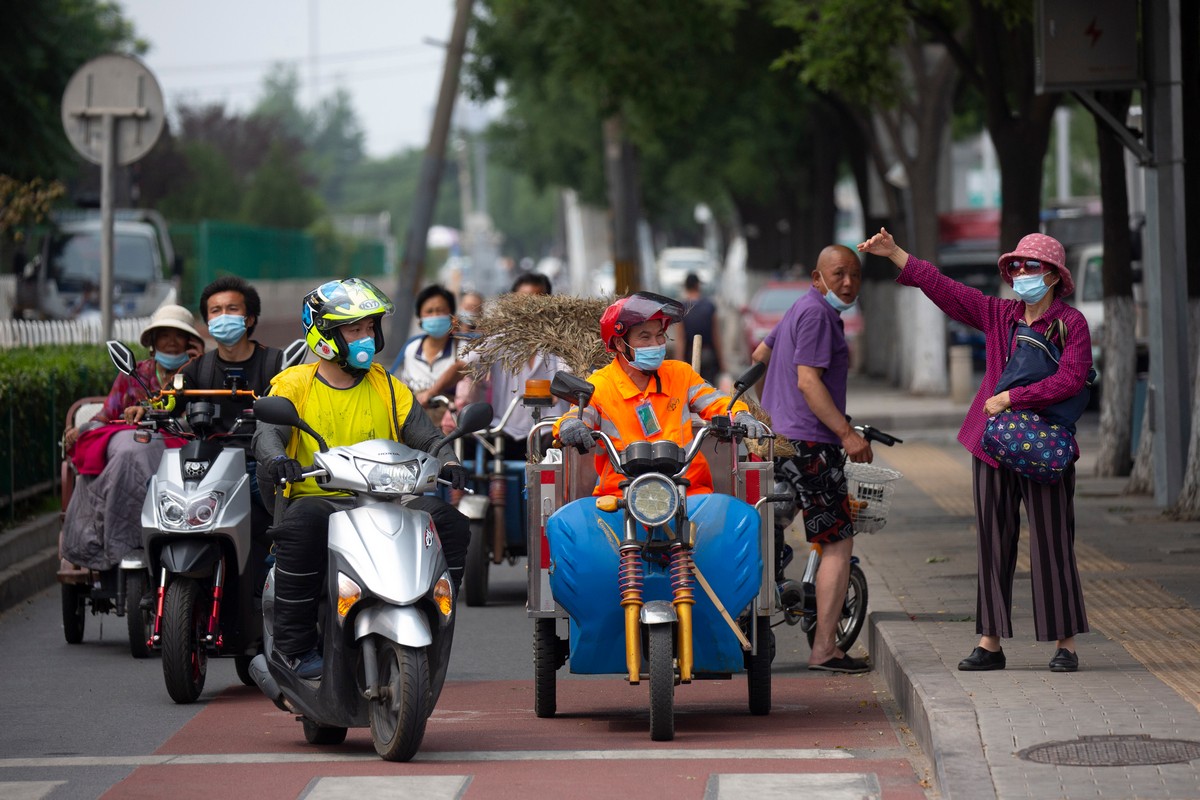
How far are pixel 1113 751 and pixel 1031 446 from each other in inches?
66.5

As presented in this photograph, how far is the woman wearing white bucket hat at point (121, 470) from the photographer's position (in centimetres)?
1003

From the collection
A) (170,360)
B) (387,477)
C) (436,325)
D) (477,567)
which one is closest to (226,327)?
(170,360)

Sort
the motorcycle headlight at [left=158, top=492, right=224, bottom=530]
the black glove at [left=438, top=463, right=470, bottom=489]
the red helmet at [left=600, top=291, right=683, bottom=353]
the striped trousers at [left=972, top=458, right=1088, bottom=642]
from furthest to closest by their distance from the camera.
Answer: the motorcycle headlight at [left=158, top=492, right=224, bottom=530] < the striped trousers at [left=972, top=458, right=1088, bottom=642] < the red helmet at [left=600, top=291, right=683, bottom=353] < the black glove at [left=438, top=463, right=470, bottom=489]

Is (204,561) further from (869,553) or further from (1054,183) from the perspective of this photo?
(1054,183)

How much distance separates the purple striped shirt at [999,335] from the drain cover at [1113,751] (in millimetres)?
1641

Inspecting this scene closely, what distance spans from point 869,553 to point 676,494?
582 centimetres

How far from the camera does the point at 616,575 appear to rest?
304 inches

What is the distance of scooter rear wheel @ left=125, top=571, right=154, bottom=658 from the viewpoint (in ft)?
32.3

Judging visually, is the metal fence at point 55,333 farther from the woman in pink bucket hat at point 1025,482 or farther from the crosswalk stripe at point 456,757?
the woman in pink bucket hat at point 1025,482

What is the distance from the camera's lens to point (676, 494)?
24.7 feet

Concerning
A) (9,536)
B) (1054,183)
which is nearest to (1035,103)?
(9,536)

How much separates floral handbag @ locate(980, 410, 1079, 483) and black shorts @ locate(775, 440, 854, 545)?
130cm

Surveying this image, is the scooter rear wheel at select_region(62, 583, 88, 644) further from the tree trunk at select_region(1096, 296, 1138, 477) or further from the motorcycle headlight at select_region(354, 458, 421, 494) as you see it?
the tree trunk at select_region(1096, 296, 1138, 477)

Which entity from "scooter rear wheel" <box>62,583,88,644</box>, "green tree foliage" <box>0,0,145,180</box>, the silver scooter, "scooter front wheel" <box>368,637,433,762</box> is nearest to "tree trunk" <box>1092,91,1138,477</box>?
"scooter rear wheel" <box>62,583,88,644</box>
